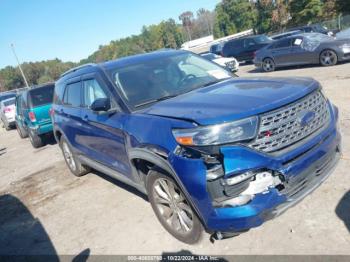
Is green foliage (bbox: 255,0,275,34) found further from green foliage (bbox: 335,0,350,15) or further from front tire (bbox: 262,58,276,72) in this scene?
front tire (bbox: 262,58,276,72)

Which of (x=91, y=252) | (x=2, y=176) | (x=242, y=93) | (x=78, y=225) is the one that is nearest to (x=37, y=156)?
(x=2, y=176)

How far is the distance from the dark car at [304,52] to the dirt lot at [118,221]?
18.4 ft

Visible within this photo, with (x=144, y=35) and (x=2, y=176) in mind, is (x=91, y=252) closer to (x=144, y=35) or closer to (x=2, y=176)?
(x=2, y=176)

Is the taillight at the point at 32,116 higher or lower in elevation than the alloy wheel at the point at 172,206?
higher

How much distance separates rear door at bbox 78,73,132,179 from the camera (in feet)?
13.9

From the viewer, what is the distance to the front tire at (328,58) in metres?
12.8

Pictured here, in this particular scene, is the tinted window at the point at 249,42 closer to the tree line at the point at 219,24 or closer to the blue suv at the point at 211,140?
the blue suv at the point at 211,140

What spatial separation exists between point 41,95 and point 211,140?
914cm

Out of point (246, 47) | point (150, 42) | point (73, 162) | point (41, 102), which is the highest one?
point (150, 42)

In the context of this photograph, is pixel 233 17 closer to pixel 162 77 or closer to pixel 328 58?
pixel 328 58

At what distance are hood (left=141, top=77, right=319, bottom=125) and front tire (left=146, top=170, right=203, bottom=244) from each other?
0.70 metres

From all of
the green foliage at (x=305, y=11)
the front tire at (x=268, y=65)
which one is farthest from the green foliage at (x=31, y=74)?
the front tire at (x=268, y=65)

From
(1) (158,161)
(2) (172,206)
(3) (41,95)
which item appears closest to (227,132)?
(1) (158,161)

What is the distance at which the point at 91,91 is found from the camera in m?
5.02
